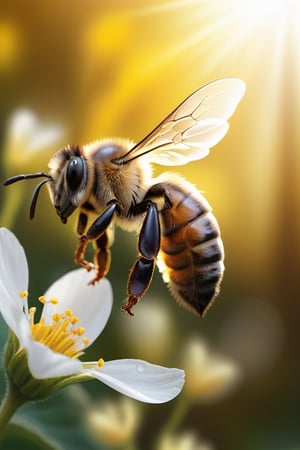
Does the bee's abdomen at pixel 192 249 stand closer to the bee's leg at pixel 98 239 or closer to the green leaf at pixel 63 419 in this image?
the bee's leg at pixel 98 239

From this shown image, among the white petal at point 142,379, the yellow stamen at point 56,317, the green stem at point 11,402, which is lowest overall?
the green stem at point 11,402

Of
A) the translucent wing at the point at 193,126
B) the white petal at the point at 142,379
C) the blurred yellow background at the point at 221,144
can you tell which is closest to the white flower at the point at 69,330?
the white petal at the point at 142,379

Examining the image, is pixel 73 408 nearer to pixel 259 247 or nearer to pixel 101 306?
pixel 101 306

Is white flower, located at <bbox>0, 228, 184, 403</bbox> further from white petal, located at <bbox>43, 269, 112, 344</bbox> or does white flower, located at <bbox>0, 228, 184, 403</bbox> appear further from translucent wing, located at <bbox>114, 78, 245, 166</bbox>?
translucent wing, located at <bbox>114, 78, 245, 166</bbox>

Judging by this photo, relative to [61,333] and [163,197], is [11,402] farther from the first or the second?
[163,197]

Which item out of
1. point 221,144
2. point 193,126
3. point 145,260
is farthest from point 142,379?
point 221,144

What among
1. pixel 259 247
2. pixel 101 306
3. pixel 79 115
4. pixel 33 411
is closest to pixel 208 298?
pixel 101 306
